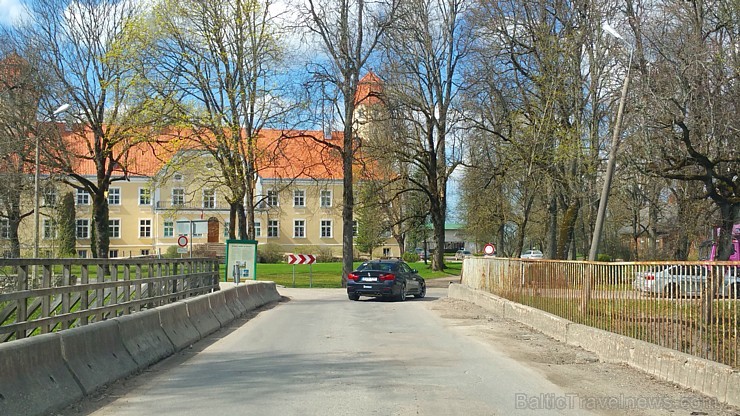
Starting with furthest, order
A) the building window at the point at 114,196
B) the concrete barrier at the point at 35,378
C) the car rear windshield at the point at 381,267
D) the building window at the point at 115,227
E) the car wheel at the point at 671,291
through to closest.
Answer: the building window at the point at 114,196 < the building window at the point at 115,227 < the car rear windshield at the point at 381,267 < the car wheel at the point at 671,291 < the concrete barrier at the point at 35,378

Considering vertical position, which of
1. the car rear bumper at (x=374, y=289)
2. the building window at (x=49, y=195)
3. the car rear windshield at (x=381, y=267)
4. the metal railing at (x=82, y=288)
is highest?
the building window at (x=49, y=195)

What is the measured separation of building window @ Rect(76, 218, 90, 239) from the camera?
75.7 m

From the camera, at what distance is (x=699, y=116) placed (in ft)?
65.9

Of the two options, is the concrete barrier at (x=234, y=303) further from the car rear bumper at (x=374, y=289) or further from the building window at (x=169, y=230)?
the building window at (x=169, y=230)

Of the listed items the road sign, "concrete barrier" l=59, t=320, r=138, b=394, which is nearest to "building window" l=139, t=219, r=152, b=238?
the road sign

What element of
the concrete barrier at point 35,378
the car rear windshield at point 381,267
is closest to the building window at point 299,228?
the car rear windshield at point 381,267

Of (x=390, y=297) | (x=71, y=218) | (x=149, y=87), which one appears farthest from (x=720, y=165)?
(x=71, y=218)

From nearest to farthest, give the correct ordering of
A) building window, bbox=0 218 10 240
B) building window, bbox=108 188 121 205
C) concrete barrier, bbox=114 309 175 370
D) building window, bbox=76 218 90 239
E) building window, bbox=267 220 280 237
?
concrete barrier, bbox=114 309 175 370, building window, bbox=0 218 10 240, building window, bbox=76 218 90 239, building window, bbox=108 188 121 205, building window, bbox=267 220 280 237

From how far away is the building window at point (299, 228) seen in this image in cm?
8231

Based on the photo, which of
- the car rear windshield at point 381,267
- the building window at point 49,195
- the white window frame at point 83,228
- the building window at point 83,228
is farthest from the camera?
the building window at point 83,228

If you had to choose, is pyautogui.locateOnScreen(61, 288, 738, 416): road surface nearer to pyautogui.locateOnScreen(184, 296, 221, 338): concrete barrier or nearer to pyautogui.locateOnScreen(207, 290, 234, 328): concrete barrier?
pyautogui.locateOnScreen(184, 296, 221, 338): concrete barrier

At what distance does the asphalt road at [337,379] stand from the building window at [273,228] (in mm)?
65293

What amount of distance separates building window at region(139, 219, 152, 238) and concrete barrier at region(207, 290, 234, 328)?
206ft

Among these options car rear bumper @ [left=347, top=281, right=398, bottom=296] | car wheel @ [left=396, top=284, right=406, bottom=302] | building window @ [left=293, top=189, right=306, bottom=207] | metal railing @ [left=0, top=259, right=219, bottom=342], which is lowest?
car wheel @ [left=396, top=284, right=406, bottom=302]
